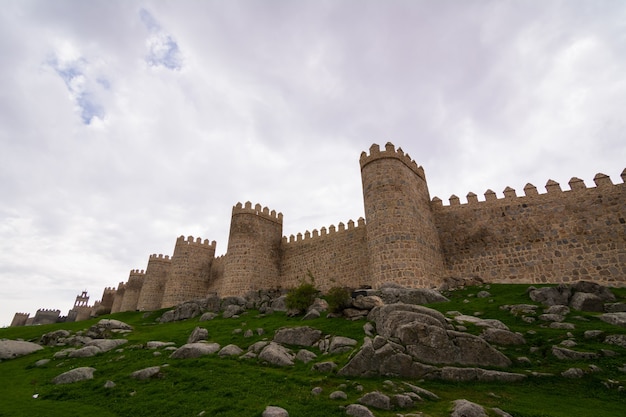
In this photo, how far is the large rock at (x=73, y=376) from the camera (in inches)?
→ 455

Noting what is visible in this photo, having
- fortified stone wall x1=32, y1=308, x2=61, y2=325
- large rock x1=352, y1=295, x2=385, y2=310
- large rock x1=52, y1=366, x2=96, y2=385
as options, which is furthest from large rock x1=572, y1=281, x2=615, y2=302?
fortified stone wall x1=32, y1=308, x2=61, y2=325

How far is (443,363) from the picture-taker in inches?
409

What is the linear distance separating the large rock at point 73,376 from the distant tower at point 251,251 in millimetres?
18871

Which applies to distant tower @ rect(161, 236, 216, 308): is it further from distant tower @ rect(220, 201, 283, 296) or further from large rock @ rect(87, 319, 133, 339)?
large rock @ rect(87, 319, 133, 339)

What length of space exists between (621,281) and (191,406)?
23836 millimetres

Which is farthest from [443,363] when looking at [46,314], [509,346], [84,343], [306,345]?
[46,314]

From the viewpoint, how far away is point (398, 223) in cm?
2289

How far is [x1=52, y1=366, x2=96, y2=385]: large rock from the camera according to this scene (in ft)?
37.9

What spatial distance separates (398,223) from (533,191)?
10299 millimetres

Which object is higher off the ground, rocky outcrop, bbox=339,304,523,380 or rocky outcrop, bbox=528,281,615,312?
rocky outcrop, bbox=528,281,615,312

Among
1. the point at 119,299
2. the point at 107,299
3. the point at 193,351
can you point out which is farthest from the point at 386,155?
the point at 107,299

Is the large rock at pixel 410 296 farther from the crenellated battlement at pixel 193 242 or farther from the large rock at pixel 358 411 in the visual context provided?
the crenellated battlement at pixel 193 242

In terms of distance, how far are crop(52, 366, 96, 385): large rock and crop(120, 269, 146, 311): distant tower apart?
4178cm

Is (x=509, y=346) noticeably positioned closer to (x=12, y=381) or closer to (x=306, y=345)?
(x=306, y=345)
